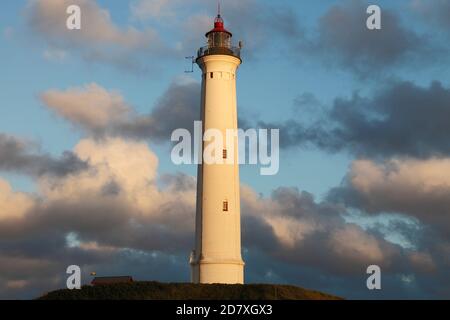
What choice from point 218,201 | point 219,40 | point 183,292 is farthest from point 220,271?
point 219,40

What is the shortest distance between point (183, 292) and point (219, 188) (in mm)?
10785

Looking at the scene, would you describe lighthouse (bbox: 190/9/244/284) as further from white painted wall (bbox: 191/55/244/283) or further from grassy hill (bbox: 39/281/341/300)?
grassy hill (bbox: 39/281/341/300)

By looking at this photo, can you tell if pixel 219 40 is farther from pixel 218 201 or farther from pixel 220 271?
pixel 220 271

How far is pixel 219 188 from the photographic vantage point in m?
73.5

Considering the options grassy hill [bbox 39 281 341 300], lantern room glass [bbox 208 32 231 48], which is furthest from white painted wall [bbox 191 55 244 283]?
grassy hill [bbox 39 281 341 300]

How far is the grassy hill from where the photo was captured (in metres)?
64.5

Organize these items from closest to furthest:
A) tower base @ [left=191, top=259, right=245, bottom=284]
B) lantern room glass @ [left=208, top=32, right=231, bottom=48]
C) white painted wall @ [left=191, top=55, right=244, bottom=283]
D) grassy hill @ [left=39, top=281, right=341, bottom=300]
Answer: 1. grassy hill @ [left=39, top=281, right=341, bottom=300]
2. tower base @ [left=191, top=259, right=245, bottom=284]
3. white painted wall @ [left=191, top=55, right=244, bottom=283]
4. lantern room glass @ [left=208, top=32, right=231, bottom=48]

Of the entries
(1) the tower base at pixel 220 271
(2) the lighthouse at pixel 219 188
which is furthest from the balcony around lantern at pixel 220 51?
(1) the tower base at pixel 220 271

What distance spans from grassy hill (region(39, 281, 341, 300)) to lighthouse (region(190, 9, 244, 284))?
6326mm
